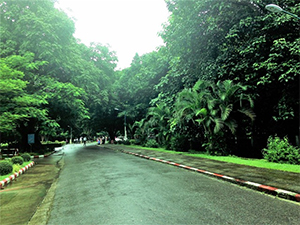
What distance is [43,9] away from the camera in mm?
23328

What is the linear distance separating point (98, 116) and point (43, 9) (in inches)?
908

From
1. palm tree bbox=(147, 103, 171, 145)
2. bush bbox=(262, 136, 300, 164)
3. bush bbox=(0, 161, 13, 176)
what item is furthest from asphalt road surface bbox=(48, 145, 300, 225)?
palm tree bbox=(147, 103, 171, 145)

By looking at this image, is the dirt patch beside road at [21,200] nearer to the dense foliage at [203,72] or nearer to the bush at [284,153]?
the dense foliage at [203,72]

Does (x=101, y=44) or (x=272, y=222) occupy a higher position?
(x=101, y=44)

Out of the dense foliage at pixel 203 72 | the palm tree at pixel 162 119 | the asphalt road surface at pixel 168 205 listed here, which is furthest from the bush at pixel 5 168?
the palm tree at pixel 162 119

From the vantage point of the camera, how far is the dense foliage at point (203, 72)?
12.5 meters

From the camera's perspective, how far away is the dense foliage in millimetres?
12465

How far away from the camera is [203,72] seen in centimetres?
1617

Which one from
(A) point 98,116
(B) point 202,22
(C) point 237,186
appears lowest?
(C) point 237,186

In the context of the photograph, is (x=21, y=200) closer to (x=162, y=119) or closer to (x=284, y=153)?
(x=284, y=153)

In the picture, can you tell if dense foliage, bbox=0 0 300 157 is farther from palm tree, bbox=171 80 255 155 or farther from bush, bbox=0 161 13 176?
bush, bbox=0 161 13 176

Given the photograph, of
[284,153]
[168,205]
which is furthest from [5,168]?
[284,153]

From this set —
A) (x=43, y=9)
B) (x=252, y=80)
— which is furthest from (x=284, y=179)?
(x=43, y=9)

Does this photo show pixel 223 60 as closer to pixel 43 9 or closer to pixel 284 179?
pixel 284 179
